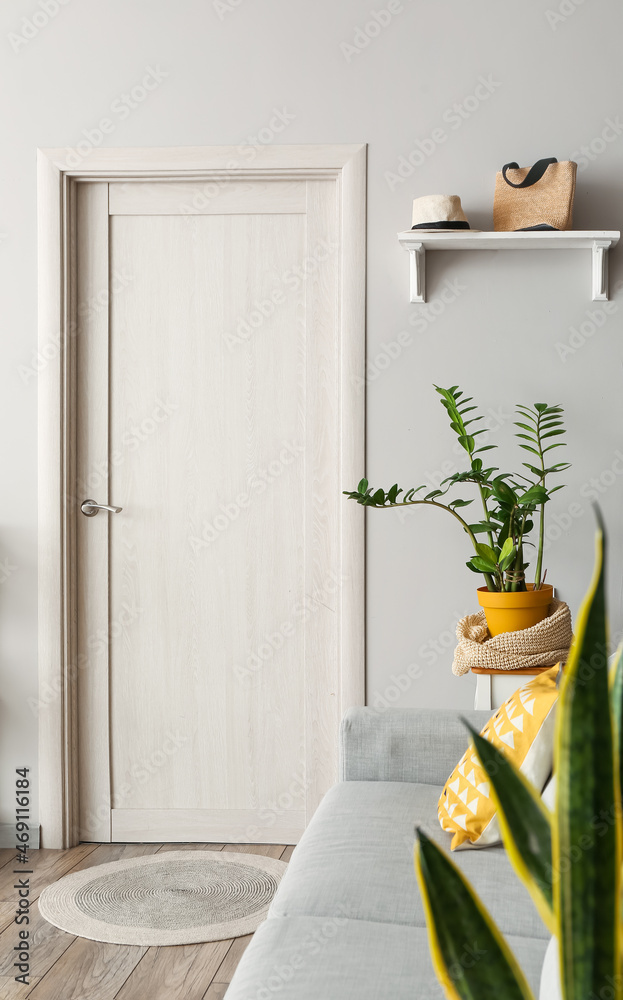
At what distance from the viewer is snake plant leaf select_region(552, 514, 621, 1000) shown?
0.54 metres

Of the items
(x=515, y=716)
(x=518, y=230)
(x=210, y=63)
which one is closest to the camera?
(x=515, y=716)

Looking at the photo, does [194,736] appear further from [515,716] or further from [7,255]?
[7,255]

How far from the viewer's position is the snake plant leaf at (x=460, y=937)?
1.90 feet

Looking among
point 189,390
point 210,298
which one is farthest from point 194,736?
point 210,298

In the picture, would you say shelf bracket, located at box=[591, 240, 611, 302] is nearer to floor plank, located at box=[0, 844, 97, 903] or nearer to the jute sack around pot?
the jute sack around pot

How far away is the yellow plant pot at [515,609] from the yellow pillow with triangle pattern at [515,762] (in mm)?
427

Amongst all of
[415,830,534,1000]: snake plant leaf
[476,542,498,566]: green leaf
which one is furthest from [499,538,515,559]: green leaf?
[415,830,534,1000]: snake plant leaf

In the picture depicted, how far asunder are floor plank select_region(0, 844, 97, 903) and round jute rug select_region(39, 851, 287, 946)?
54 millimetres

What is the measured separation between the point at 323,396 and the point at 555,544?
83cm

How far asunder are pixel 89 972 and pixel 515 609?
126cm

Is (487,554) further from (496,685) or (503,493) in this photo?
(496,685)

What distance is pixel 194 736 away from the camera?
114 inches

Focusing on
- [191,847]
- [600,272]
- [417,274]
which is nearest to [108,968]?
[191,847]

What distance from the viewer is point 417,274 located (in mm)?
2650
